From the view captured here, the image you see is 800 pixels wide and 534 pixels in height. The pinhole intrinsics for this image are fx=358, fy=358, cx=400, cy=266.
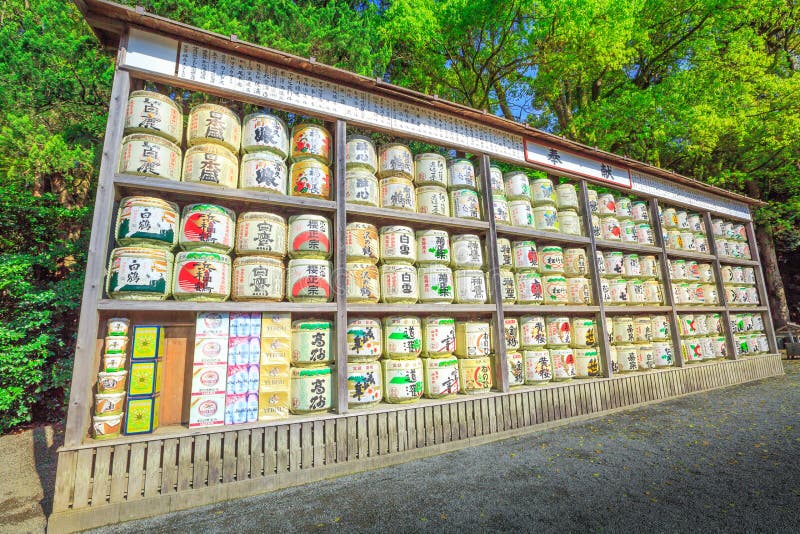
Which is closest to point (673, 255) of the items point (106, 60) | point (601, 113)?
point (601, 113)

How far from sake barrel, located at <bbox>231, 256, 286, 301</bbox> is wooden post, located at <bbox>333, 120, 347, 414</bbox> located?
748mm

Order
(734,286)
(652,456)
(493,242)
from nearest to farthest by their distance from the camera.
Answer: (652,456)
(493,242)
(734,286)

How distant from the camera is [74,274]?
6.85m

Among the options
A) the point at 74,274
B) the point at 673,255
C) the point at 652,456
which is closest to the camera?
the point at 652,456

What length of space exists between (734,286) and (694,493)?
915 cm

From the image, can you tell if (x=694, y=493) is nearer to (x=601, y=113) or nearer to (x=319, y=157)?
(x=319, y=157)

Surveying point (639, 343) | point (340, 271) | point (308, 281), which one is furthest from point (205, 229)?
point (639, 343)

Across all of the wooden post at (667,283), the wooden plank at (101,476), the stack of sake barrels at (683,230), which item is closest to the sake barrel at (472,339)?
the wooden plank at (101,476)

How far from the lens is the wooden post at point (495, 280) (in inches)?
217

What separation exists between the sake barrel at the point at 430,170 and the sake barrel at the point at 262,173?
222 cm

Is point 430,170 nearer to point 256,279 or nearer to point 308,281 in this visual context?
point 308,281

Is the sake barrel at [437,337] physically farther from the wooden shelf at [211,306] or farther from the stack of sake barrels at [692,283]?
the stack of sake barrels at [692,283]

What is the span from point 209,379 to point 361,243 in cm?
242

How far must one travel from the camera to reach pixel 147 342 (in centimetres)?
385
